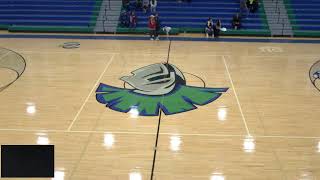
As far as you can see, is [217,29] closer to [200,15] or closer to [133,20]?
[200,15]

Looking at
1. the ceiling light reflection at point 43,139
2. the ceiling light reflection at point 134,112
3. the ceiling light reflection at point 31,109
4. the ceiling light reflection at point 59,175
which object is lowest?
the ceiling light reflection at point 59,175

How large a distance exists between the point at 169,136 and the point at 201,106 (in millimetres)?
2133

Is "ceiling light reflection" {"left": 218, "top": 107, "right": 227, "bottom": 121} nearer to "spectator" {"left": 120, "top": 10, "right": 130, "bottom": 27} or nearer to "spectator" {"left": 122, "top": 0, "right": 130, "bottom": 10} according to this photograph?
"spectator" {"left": 120, "top": 10, "right": 130, "bottom": 27}

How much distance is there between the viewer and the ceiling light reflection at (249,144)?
8.84m

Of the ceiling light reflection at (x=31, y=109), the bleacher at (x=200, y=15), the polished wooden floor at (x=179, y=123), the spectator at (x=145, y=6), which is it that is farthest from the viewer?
the spectator at (x=145, y=6)

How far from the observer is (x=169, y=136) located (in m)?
9.45

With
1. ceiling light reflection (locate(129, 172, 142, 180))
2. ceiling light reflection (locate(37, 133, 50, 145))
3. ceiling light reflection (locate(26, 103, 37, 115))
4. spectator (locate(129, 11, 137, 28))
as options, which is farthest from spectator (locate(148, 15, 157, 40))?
ceiling light reflection (locate(129, 172, 142, 180))

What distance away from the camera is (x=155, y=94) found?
39.1 ft

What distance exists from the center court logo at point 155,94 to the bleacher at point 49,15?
29.2ft

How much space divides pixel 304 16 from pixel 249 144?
15.1 metres

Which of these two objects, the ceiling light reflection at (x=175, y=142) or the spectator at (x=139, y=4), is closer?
the ceiling light reflection at (x=175, y=142)
